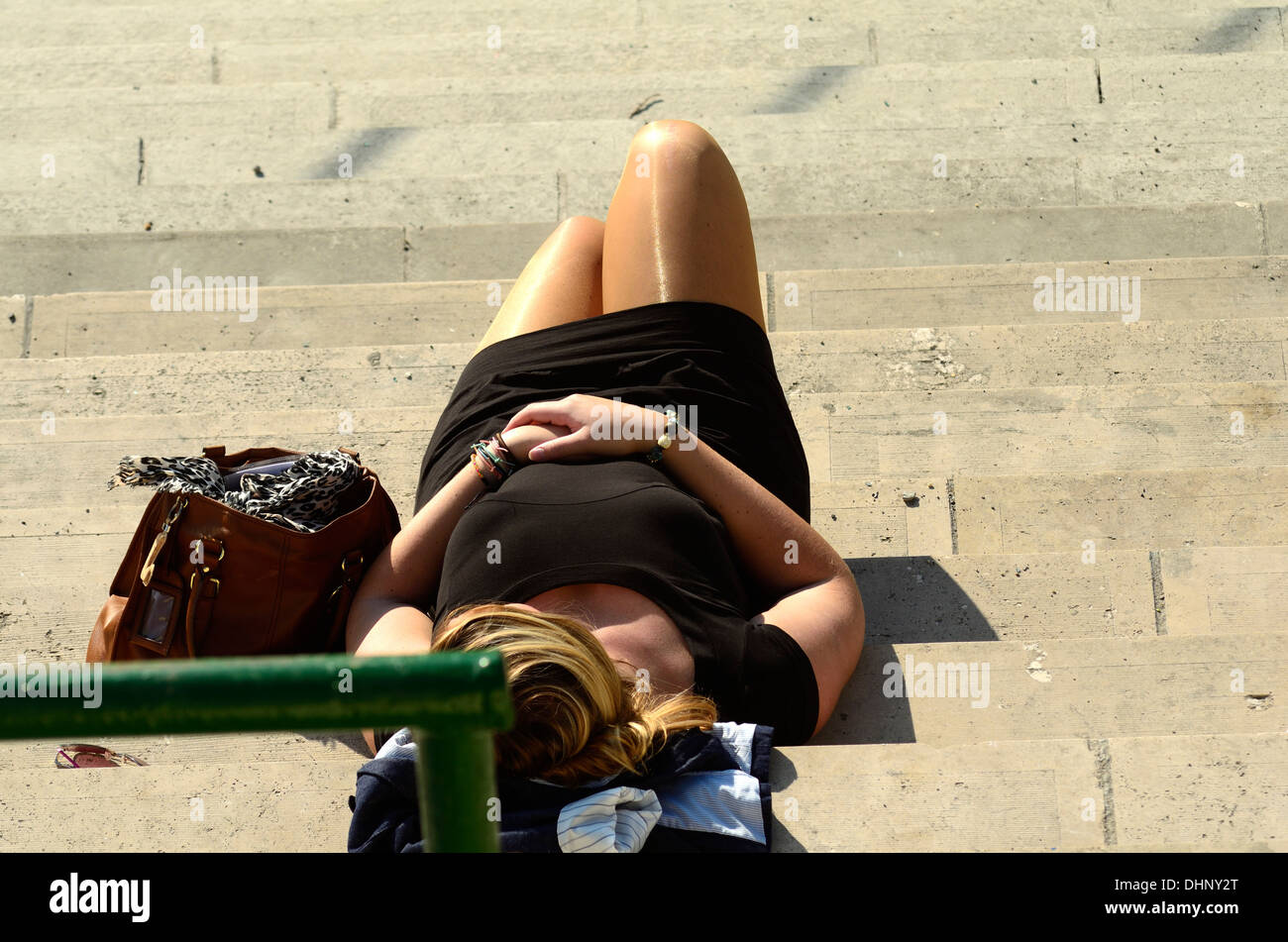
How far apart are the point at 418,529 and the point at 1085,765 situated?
123cm

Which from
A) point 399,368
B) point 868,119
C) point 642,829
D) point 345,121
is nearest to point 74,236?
point 345,121

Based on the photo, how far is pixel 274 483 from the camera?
7.25ft

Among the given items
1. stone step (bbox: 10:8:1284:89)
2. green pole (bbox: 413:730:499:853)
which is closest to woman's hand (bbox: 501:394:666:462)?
green pole (bbox: 413:730:499:853)

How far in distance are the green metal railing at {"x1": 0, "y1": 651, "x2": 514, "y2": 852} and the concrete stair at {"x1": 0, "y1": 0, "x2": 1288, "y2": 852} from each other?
1078mm

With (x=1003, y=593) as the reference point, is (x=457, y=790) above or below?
above

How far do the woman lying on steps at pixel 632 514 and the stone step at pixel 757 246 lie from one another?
0.98m

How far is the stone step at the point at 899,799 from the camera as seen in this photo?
1.72 m

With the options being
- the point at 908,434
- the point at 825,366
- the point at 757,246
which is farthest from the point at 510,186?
the point at 908,434

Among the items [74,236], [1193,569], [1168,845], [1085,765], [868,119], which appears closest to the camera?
[1168,845]

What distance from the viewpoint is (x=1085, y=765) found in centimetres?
182

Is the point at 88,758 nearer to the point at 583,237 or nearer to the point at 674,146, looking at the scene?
the point at 583,237

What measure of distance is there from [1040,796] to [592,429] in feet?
3.33

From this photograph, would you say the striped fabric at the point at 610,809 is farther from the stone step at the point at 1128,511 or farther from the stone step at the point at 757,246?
the stone step at the point at 757,246
